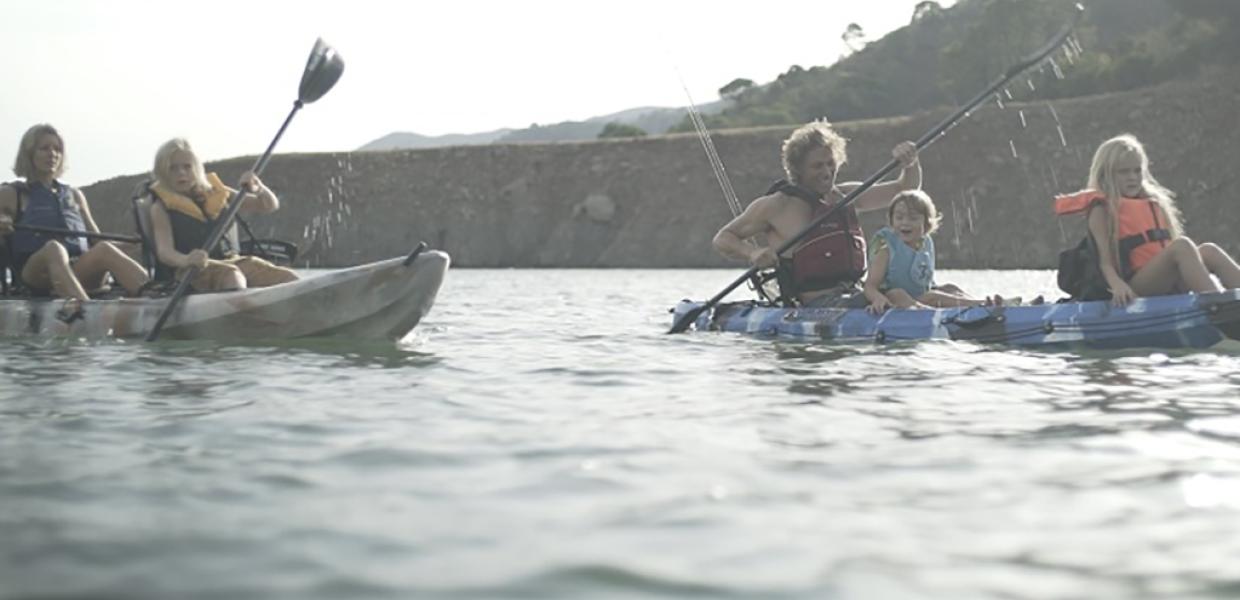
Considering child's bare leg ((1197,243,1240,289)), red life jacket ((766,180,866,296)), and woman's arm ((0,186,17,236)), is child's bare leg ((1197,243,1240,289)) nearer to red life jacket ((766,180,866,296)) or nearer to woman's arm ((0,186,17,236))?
red life jacket ((766,180,866,296))

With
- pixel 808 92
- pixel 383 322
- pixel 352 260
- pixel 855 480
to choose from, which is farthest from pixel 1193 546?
pixel 808 92

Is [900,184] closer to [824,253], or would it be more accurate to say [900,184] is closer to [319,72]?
[824,253]

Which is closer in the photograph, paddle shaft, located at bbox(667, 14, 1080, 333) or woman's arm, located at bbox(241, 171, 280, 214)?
woman's arm, located at bbox(241, 171, 280, 214)

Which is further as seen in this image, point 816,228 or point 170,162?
point 816,228

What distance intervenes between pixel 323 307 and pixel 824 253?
3.97 m

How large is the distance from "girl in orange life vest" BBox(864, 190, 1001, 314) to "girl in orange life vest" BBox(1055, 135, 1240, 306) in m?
1.21

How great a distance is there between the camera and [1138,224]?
899 centimetres

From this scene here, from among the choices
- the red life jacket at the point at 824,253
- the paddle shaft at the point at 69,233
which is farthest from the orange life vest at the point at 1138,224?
the paddle shaft at the point at 69,233

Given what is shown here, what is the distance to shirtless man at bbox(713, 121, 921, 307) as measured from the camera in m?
10.6

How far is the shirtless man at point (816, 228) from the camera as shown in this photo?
1056 cm

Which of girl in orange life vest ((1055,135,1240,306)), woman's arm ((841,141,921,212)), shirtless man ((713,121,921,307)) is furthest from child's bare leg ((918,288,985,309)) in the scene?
girl in orange life vest ((1055,135,1240,306))

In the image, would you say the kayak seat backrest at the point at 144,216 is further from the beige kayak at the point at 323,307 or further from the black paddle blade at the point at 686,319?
the black paddle blade at the point at 686,319

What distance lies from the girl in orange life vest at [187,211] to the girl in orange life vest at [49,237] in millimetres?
651

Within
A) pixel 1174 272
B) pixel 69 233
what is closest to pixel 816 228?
pixel 1174 272
